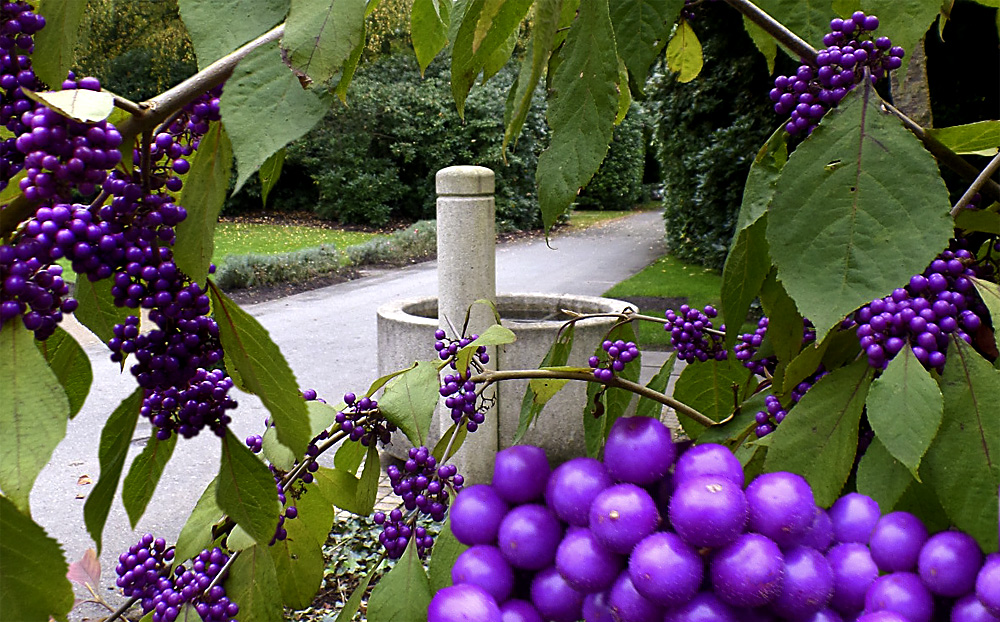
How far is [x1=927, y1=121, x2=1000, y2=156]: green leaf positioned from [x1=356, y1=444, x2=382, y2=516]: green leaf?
660 mm

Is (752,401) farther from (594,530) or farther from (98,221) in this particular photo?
(98,221)

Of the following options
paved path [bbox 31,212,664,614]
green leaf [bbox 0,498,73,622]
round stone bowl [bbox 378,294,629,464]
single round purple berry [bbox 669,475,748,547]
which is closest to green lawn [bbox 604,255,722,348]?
paved path [bbox 31,212,664,614]

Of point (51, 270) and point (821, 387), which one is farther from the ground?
point (51, 270)

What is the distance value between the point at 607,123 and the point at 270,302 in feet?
31.7

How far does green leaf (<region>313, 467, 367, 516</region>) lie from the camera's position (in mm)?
957

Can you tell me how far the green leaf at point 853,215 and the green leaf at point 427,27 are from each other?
41cm

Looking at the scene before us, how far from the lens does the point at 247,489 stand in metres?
0.57

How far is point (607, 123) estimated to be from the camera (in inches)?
24.4

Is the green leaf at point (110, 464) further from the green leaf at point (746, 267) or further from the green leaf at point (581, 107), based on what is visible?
the green leaf at point (746, 267)

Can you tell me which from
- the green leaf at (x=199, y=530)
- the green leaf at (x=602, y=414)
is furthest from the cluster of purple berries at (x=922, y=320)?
the green leaf at (x=199, y=530)

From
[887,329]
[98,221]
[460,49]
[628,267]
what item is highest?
[460,49]

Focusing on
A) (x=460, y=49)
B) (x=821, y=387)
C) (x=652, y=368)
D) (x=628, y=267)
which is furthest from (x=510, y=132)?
(x=628, y=267)

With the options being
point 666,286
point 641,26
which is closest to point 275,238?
point 666,286

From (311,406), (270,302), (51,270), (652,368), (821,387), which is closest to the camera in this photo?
(51,270)
